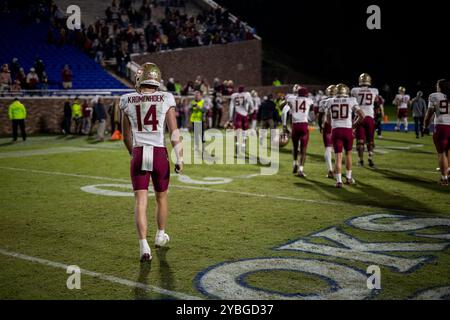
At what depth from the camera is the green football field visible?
15.3 ft

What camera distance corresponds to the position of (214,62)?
3241 centimetres

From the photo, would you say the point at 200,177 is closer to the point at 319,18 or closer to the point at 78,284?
the point at 78,284

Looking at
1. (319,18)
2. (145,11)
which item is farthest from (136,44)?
(319,18)

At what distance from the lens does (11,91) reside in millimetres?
21641

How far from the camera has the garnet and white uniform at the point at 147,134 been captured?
545 centimetres

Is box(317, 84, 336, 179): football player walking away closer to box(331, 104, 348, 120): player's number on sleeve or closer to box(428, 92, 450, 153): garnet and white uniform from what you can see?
box(331, 104, 348, 120): player's number on sleeve

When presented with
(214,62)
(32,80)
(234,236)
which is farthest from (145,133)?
(214,62)

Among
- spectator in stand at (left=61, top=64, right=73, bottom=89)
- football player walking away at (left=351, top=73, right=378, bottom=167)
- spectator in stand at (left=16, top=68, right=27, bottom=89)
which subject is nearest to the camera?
football player walking away at (left=351, top=73, right=378, bottom=167)

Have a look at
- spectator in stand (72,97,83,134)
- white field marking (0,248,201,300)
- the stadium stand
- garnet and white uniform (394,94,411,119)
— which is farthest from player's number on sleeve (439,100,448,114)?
the stadium stand

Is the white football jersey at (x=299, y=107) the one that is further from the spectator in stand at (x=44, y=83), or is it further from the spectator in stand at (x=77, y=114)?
the spectator in stand at (x=44, y=83)

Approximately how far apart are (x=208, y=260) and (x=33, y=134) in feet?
60.8

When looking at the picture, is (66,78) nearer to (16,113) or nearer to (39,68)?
(39,68)

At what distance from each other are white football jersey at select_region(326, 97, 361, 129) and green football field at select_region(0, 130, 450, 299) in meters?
1.27

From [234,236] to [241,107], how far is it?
9593 mm
